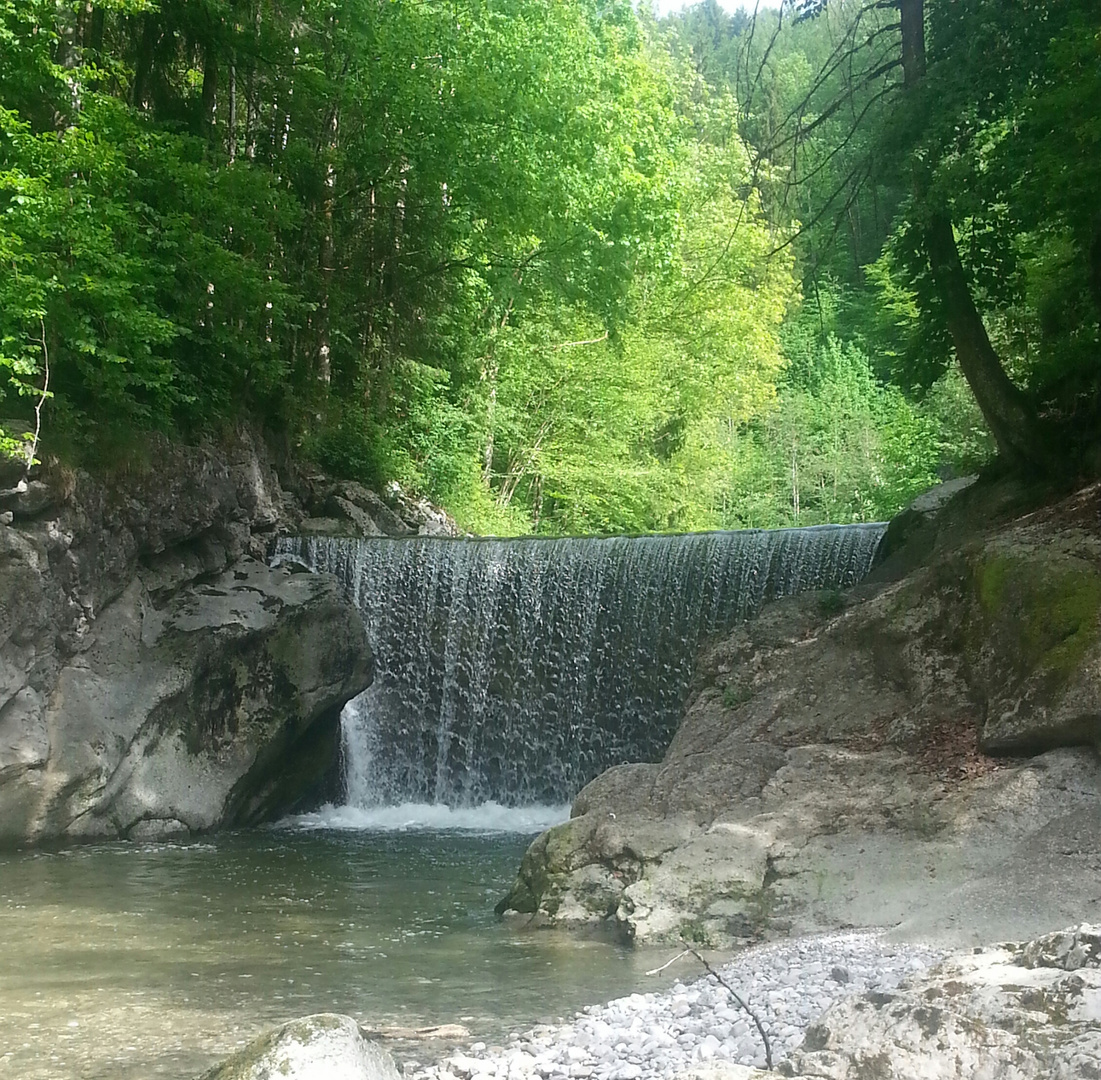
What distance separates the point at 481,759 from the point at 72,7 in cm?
895

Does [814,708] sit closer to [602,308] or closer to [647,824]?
[647,824]

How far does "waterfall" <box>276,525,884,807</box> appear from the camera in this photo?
1343cm

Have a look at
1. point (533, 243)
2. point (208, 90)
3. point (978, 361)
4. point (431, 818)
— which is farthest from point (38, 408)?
point (533, 243)

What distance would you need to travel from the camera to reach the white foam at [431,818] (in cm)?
1249

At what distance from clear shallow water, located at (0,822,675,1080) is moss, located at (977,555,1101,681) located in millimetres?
3239

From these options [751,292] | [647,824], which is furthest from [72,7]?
[751,292]

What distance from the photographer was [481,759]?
553 inches

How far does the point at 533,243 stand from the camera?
68.5 feet

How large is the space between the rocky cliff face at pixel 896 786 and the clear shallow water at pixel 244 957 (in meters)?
0.67

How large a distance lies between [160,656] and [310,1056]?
891 centimetres

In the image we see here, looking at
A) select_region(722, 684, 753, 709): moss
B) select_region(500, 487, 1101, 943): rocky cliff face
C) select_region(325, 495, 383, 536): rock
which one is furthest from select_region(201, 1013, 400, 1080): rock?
select_region(325, 495, 383, 536): rock

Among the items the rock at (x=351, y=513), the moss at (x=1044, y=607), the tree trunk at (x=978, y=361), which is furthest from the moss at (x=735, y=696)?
the rock at (x=351, y=513)

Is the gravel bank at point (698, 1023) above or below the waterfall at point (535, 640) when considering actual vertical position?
below

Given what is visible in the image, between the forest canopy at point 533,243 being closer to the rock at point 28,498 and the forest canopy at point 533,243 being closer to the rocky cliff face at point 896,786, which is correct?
the rock at point 28,498
